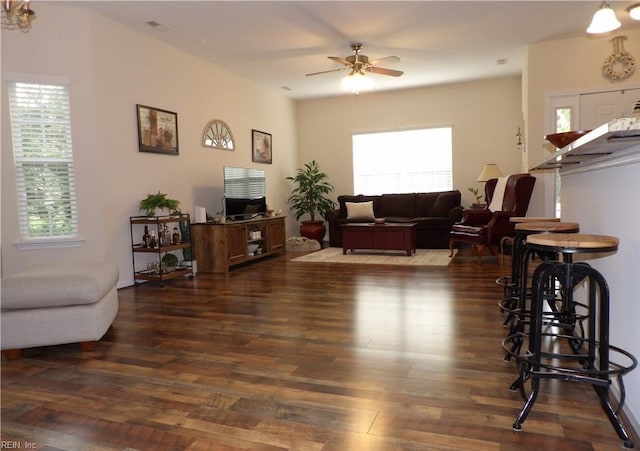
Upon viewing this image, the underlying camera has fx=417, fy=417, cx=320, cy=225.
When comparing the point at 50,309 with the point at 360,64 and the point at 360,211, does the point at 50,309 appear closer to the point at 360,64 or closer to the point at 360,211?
the point at 360,64

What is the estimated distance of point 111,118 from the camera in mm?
4406

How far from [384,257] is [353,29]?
3.02 meters

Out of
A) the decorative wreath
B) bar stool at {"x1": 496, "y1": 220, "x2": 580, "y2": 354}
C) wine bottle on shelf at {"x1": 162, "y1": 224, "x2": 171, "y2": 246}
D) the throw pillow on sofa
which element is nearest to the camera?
bar stool at {"x1": 496, "y1": 220, "x2": 580, "y2": 354}

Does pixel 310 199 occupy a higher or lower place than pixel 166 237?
higher

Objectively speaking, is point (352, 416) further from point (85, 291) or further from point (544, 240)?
point (85, 291)

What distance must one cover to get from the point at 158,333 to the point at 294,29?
3.61m

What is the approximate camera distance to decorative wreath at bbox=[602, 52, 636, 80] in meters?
5.24

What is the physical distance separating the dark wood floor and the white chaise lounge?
0.38 ft

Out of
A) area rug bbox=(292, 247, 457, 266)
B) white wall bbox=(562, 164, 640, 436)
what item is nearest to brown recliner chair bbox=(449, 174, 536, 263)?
area rug bbox=(292, 247, 457, 266)

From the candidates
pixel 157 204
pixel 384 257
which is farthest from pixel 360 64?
pixel 157 204

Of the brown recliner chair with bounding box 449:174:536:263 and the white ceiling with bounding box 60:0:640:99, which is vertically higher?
the white ceiling with bounding box 60:0:640:99

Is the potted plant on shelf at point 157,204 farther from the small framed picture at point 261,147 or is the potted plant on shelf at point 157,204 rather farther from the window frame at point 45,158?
the small framed picture at point 261,147

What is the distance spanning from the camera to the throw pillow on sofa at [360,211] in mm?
7492

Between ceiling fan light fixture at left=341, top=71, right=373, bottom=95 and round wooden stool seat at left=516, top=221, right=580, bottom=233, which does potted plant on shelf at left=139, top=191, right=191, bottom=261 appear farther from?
round wooden stool seat at left=516, top=221, right=580, bottom=233
